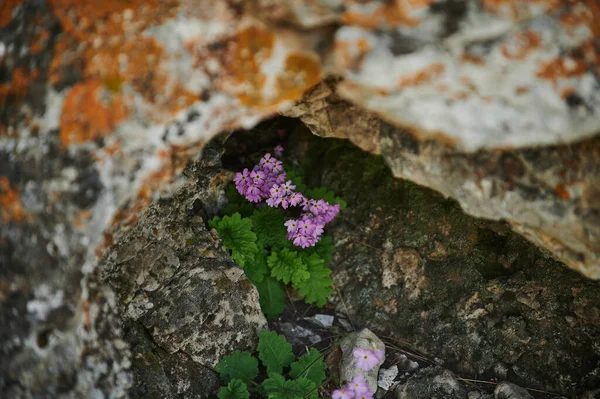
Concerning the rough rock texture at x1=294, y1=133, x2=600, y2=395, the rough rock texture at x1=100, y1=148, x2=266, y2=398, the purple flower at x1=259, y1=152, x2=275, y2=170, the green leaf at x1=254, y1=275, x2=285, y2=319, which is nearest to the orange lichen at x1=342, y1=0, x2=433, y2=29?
the rough rock texture at x1=100, y1=148, x2=266, y2=398

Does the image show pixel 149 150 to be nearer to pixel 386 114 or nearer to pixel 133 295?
pixel 386 114

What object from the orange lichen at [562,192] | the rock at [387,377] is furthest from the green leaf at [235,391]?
the orange lichen at [562,192]

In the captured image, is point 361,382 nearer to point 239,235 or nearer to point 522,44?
point 239,235

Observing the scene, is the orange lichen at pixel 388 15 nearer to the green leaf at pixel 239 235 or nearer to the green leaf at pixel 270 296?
the green leaf at pixel 239 235

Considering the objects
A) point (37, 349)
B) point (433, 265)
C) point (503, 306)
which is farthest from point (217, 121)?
point (503, 306)

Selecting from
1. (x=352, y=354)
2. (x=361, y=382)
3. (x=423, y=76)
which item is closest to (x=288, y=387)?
(x=361, y=382)

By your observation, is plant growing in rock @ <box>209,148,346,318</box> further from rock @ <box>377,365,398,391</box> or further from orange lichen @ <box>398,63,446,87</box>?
orange lichen @ <box>398,63,446,87</box>
